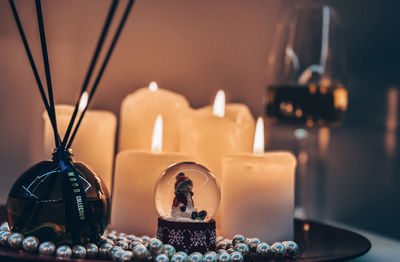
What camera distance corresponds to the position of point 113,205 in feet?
2.22

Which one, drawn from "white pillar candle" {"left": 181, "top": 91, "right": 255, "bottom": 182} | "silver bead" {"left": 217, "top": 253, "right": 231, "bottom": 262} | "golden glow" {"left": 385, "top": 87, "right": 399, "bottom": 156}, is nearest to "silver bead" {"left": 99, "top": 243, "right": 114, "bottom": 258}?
"silver bead" {"left": 217, "top": 253, "right": 231, "bottom": 262}

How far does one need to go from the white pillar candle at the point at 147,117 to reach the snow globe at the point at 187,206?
0.19 meters

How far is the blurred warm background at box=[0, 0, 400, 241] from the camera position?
781 mm

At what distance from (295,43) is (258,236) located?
536mm


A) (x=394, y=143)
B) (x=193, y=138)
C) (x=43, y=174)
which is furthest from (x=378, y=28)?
(x=43, y=174)

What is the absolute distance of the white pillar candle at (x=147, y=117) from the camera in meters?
0.76

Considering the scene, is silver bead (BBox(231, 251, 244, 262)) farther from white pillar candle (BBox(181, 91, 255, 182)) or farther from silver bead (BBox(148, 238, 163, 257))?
white pillar candle (BBox(181, 91, 255, 182))

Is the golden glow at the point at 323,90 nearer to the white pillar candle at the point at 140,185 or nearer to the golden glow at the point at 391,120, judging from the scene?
the golden glow at the point at 391,120

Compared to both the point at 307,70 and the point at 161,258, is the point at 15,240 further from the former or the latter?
the point at 307,70

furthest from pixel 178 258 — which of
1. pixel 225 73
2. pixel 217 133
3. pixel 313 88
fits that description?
pixel 313 88

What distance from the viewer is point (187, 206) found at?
560 mm

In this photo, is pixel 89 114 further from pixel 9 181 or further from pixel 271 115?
pixel 271 115

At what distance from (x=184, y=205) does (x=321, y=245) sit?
0.56 ft

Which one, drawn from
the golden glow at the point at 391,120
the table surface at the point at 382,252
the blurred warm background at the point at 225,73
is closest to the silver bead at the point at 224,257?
the table surface at the point at 382,252
